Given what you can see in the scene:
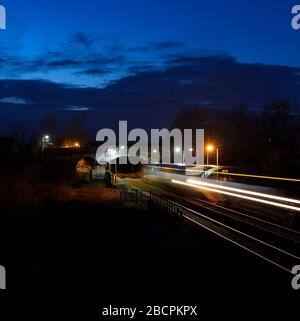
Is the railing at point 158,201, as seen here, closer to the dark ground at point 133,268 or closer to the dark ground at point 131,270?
the dark ground at point 131,270

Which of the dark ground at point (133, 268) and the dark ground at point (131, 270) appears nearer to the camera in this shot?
the dark ground at point (131, 270)

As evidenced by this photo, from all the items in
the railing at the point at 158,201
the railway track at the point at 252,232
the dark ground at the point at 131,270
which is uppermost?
the railing at the point at 158,201

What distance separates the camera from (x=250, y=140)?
75.1 m

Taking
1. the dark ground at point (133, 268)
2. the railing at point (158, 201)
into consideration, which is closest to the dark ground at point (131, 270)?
the dark ground at point (133, 268)

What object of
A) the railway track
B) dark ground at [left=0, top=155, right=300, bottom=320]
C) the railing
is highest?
the railing

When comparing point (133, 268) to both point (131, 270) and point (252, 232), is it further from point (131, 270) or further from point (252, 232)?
point (252, 232)

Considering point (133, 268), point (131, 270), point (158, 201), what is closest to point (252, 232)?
point (133, 268)

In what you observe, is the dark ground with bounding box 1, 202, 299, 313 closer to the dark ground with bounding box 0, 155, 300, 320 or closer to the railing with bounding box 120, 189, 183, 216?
the dark ground with bounding box 0, 155, 300, 320

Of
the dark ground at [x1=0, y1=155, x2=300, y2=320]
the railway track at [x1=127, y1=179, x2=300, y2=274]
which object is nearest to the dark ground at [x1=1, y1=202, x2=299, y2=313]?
the dark ground at [x1=0, y1=155, x2=300, y2=320]

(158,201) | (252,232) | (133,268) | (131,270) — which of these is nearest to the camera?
(131,270)

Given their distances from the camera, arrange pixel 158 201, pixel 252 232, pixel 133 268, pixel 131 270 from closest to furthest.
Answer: pixel 131 270
pixel 133 268
pixel 252 232
pixel 158 201

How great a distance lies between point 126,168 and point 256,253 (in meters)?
56.3

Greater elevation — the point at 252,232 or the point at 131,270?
the point at 252,232

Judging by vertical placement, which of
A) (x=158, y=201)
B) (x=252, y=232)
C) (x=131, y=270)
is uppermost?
(x=158, y=201)
